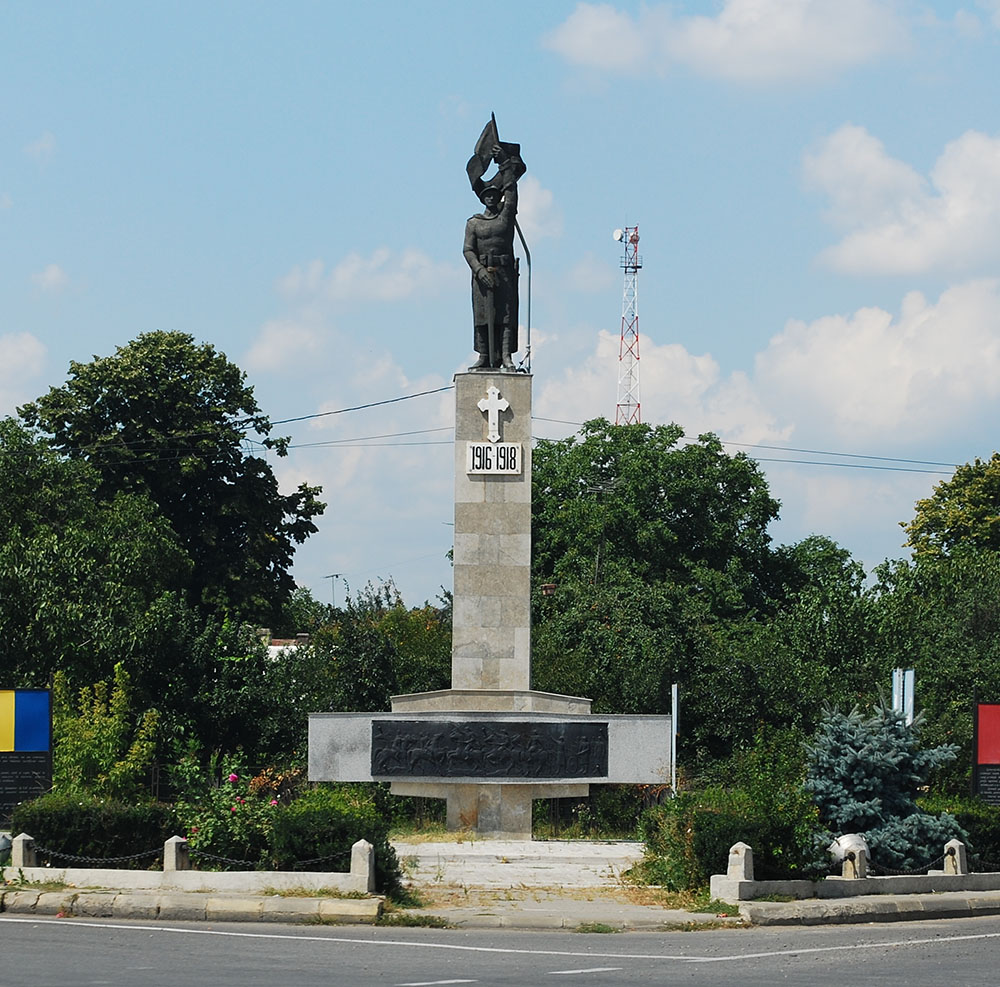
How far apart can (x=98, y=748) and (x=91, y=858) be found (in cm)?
869

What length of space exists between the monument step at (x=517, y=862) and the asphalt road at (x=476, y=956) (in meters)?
3.44

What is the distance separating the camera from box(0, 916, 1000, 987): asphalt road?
13445mm

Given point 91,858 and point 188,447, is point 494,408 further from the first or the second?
point 188,447

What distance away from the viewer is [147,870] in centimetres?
1927

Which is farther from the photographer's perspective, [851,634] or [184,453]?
[184,453]

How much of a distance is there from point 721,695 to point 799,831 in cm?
1774

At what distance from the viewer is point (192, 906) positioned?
58.6 ft

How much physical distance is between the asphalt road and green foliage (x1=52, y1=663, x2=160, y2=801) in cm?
961

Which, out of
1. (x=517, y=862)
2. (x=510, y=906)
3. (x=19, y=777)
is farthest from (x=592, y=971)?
(x=19, y=777)

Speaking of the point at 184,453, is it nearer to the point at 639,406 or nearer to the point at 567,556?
the point at 567,556

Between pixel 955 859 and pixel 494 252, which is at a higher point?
pixel 494 252

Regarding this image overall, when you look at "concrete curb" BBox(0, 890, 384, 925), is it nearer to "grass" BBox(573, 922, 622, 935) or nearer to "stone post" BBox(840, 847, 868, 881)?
"grass" BBox(573, 922, 622, 935)

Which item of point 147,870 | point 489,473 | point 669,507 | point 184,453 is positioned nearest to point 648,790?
point 489,473

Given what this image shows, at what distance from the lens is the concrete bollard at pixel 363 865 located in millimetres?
18109
